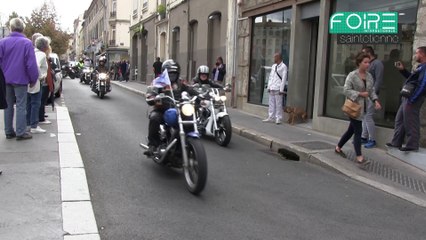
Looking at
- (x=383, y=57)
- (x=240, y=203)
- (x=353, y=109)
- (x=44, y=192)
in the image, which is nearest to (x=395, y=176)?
(x=353, y=109)

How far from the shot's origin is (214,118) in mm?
9164

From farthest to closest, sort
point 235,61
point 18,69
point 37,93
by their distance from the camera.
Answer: point 235,61 → point 37,93 → point 18,69

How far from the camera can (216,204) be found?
5223 millimetres

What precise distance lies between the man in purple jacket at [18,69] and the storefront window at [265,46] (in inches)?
275

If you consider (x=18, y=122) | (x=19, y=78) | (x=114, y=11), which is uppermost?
(x=114, y=11)

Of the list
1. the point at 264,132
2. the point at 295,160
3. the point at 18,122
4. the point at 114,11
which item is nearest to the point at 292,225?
the point at 295,160

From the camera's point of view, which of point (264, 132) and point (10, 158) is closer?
point (10, 158)

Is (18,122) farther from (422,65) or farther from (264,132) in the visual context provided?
(422,65)

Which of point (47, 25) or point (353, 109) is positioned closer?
point (353, 109)

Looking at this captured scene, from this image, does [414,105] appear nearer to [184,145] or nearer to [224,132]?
[224,132]

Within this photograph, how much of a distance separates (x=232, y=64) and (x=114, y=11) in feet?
123

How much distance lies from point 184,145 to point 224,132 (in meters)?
3.28

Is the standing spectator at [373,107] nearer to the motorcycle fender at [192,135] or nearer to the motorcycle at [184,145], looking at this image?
the motorcycle at [184,145]

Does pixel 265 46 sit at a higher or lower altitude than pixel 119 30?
lower
